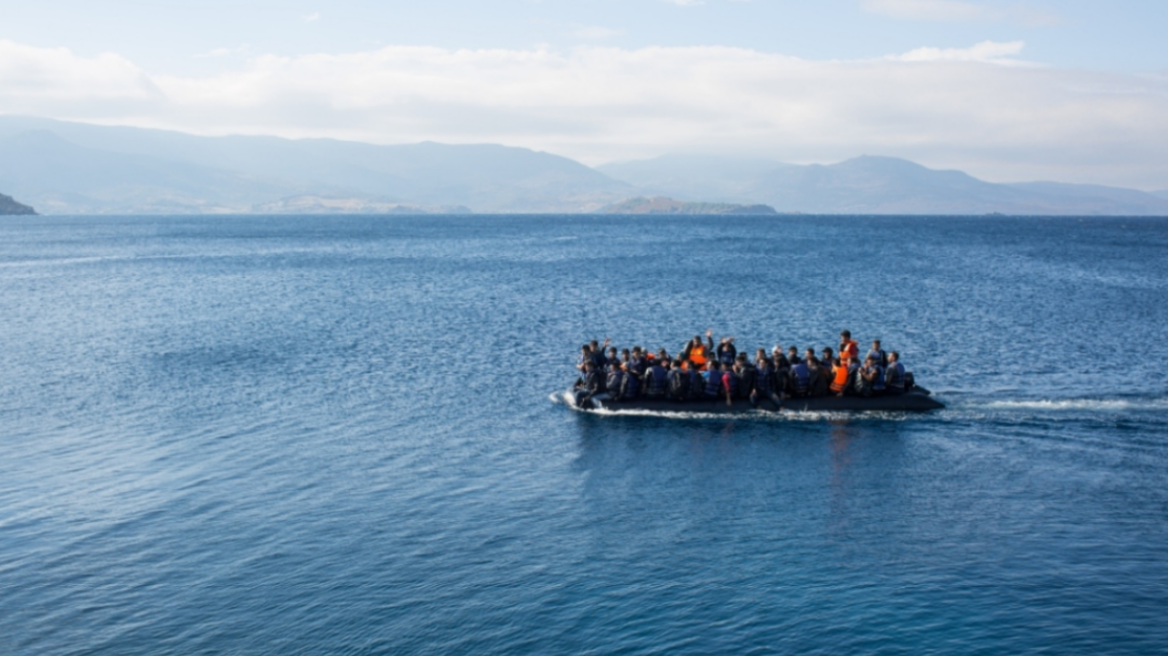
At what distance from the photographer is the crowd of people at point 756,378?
1425 inches

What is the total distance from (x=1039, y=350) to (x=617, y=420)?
26.0 m

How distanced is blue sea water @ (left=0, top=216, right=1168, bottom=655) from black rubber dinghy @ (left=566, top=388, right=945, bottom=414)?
0.64 m

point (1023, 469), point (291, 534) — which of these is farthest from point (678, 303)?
point (291, 534)

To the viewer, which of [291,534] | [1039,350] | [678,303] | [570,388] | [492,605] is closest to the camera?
[492,605]

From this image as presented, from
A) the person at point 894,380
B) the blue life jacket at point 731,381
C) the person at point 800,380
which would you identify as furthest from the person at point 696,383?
the person at point 894,380

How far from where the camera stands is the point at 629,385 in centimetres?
3694

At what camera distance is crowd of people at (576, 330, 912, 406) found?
36.2 m

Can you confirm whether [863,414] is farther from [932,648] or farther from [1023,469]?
[932,648]

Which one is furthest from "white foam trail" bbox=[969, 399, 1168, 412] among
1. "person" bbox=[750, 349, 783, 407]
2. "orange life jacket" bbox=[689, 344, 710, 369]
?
"orange life jacket" bbox=[689, 344, 710, 369]

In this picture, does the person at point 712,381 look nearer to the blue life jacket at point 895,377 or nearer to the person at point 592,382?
the person at point 592,382

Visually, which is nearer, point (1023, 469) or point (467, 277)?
point (1023, 469)

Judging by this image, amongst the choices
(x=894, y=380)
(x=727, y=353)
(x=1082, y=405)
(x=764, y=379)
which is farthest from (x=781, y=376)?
(x=1082, y=405)

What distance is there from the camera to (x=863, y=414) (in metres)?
35.7

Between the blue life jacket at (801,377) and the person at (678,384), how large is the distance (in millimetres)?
3942
